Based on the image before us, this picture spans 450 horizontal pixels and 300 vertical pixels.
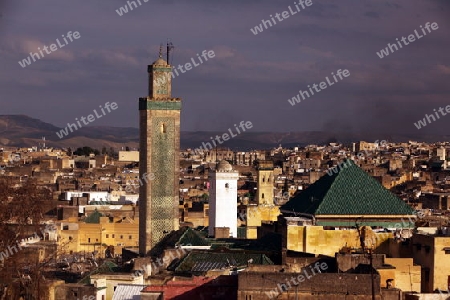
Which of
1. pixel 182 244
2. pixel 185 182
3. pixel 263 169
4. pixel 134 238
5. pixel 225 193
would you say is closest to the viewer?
pixel 182 244

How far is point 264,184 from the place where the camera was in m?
43.2

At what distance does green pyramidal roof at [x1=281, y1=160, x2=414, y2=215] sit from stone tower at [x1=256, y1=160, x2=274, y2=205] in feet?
39.0

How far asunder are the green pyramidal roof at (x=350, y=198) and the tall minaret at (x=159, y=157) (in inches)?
282

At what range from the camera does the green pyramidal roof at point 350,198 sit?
2941cm

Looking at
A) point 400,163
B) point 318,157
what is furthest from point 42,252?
point 318,157

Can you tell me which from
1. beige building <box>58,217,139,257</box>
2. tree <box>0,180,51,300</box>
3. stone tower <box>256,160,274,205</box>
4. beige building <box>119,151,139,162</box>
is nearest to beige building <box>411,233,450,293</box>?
tree <box>0,180,51,300</box>

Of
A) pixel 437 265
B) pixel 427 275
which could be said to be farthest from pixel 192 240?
pixel 437 265

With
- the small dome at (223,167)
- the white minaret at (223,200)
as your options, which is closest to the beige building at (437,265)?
the white minaret at (223,200)

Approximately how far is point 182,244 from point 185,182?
4480cm

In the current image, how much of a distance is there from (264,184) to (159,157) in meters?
6.05

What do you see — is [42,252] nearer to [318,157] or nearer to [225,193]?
[225,193]

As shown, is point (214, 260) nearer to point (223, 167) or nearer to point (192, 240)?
point (192, 240)

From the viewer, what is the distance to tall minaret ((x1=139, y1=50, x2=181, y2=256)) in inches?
1475

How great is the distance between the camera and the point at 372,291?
22.3 m
